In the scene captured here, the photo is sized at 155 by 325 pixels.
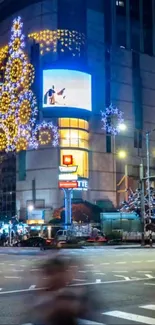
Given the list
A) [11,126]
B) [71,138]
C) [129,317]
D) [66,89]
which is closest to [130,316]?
[129,317]

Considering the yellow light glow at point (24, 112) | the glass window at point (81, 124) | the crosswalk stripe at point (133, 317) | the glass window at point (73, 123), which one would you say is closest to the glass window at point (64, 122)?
the glass window at point (73, 123)

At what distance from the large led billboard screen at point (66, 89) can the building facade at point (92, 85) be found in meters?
0.76

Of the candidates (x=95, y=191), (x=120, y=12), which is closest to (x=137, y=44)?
(x=120, y=12)

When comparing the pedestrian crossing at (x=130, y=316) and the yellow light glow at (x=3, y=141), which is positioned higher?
the yellow light glow at (x=3, y=141)

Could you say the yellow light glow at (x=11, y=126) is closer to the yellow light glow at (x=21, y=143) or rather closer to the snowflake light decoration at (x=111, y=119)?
the yellow light glow at (x=21, y=143)

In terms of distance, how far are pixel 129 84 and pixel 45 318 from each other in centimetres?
6353

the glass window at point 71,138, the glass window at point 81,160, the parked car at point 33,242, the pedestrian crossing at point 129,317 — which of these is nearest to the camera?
the pedestrian crossing at point 129,317

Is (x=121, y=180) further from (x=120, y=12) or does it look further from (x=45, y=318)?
(x=45, y=318)

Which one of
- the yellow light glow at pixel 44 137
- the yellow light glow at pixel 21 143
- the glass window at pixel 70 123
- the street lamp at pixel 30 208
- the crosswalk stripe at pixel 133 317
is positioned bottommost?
the crosswalk stripe at pixel 133 317

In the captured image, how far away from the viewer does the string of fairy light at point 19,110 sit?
57.8 meters

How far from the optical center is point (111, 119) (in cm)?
6397

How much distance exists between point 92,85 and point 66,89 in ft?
14.2

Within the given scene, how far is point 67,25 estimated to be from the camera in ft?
205

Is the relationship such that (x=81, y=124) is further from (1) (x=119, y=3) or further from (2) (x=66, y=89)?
(1) (x=119, y=3)
